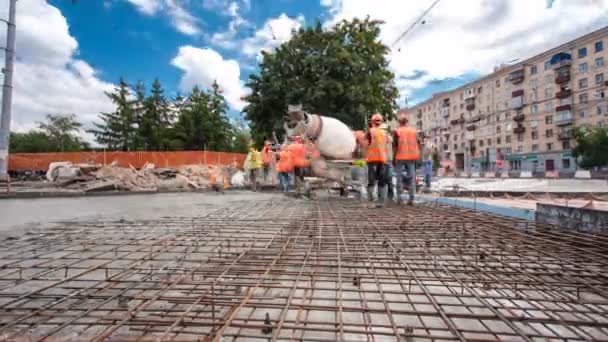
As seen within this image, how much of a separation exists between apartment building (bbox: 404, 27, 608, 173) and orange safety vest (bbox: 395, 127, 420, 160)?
118 ft

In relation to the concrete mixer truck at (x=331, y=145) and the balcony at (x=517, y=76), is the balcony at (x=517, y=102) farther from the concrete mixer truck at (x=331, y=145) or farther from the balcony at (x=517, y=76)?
the concrete mixer truck at (x=331, y=145)

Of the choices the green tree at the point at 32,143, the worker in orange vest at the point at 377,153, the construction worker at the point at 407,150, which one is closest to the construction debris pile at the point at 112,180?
the worker in orange vest at the point at 377,153

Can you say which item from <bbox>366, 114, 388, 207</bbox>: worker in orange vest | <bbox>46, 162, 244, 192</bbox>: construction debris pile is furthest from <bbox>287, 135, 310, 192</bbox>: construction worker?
<bbox>46, 162, 244, 192</bbox>: construction debris pile

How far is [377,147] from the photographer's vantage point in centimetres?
572

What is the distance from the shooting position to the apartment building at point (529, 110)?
40219 mm

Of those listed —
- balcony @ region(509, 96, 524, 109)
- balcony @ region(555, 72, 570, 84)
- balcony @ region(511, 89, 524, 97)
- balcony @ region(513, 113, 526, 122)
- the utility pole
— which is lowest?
the utility pole

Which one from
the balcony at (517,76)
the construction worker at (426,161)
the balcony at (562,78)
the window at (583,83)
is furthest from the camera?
the balcony at (517,76)

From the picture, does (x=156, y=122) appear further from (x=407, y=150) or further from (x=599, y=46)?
(x=599, y=46)

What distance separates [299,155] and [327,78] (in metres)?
6.26

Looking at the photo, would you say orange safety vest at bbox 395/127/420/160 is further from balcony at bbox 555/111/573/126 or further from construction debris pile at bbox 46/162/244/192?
balcony at bbox 555/111/573/126

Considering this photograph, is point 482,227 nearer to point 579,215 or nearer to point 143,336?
point 579,215

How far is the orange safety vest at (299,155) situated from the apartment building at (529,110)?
3417 centimetres

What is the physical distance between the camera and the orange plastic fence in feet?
78.0

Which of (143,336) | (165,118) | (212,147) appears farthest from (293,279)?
(165,118)
